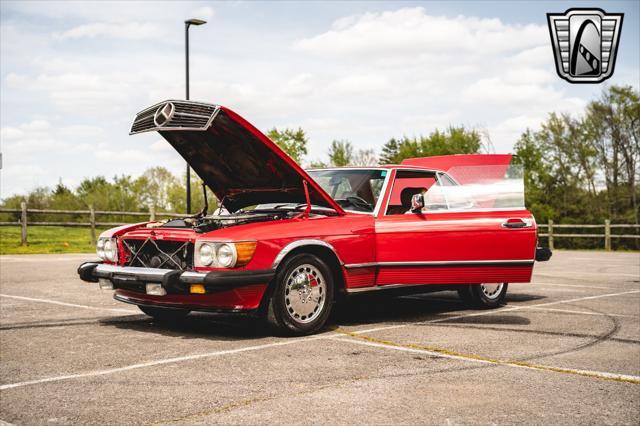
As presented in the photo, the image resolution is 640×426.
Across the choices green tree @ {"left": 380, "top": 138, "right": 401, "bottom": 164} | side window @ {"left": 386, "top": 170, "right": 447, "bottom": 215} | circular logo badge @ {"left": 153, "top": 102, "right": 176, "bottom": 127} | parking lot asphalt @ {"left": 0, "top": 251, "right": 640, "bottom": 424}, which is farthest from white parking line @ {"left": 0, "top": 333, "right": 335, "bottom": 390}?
green tree @ {"left": 380, "top": 138, "right": 401, "bottom": 164}

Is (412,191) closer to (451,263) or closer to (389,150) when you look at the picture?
(451,263)

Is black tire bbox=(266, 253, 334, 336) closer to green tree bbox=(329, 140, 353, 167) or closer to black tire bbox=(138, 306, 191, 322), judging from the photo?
black tire bbox=(138, 306, 191, 322)

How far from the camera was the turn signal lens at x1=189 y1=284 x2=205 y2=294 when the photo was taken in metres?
5.58

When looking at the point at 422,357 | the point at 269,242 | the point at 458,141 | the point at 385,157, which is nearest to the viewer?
the point at 422,357

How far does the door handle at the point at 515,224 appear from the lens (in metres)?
7.22

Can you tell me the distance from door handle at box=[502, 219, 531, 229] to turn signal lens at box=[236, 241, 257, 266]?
2951mm

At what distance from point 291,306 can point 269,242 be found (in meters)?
0.64

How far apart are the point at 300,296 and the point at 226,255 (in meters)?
0.83

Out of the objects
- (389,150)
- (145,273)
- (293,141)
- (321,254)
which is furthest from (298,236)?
(389,150)

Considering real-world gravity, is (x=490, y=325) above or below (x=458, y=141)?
below

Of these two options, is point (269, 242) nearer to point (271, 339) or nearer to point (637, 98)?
point (271, 339)

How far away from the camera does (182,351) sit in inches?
209

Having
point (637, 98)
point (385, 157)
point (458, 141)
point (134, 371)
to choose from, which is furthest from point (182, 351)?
point (385, 157)

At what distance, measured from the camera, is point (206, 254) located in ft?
18.6
